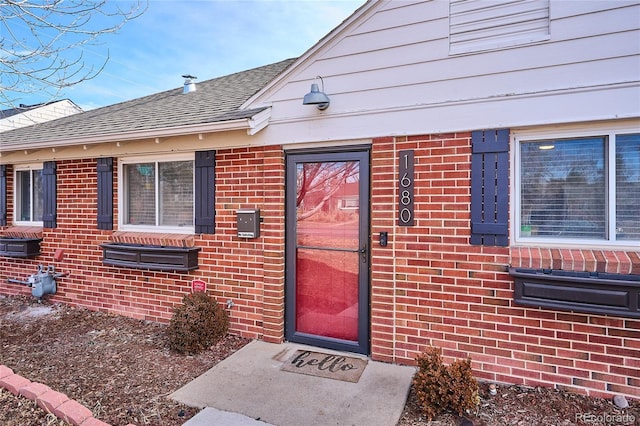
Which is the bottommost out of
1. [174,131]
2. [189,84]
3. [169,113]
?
[174,131]

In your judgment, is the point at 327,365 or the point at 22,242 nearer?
the point at 327,365

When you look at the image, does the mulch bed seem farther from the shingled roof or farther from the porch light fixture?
the porch light fixture

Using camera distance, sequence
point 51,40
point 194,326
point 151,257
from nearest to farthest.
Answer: point 51,40 → point 194,326 → point 151,257

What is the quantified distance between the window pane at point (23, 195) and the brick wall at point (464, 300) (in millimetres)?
6313

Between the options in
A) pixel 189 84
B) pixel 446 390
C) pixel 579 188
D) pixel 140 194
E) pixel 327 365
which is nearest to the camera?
pixel 446 390

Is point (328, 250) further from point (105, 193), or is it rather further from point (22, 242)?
point (22, 242)

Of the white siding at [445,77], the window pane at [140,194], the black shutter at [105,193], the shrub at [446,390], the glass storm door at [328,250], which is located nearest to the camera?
the shrub at [446,390]

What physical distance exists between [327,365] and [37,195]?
5.95 metres

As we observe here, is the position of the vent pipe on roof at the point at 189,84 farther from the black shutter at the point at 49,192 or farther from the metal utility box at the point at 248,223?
the metal utility box at the point at 248,223

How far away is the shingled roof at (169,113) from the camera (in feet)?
15.1

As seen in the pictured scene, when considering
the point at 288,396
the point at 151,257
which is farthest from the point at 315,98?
the point at 151,257

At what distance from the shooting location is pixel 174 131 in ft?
14.5

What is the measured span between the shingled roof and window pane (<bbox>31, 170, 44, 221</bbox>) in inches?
23.4

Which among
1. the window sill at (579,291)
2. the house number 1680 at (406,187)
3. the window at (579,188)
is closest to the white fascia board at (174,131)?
the house number 1680 at (406,187)
